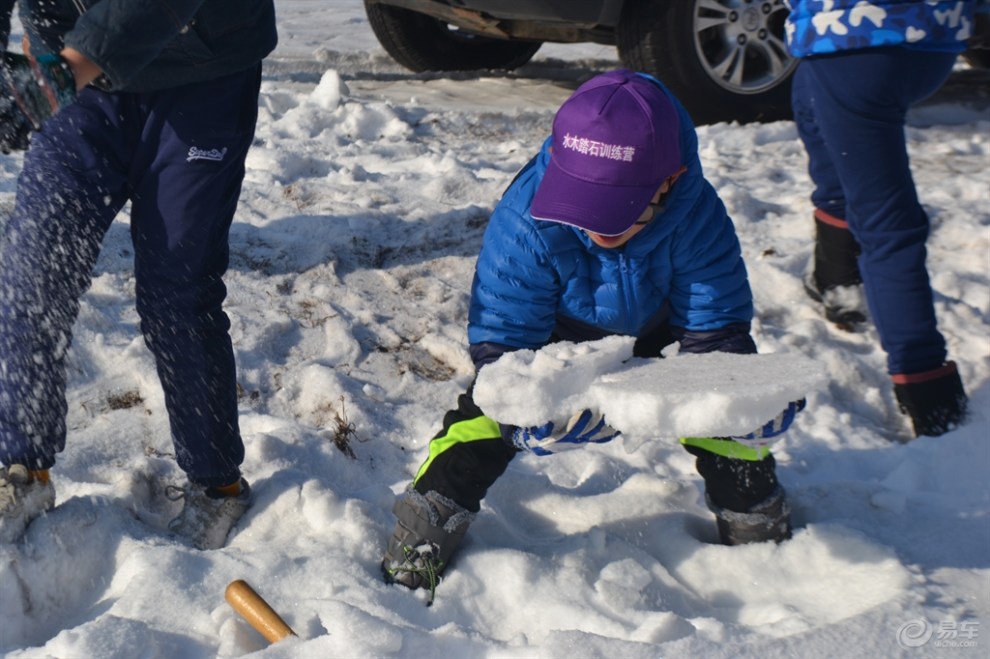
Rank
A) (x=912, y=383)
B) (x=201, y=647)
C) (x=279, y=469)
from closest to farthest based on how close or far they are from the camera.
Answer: (x=201, y=647) → (x=279, y=469) → (x=912, y=383)

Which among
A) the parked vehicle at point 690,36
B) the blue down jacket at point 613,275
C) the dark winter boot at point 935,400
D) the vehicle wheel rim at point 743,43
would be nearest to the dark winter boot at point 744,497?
the blue down jacket at point 613,275

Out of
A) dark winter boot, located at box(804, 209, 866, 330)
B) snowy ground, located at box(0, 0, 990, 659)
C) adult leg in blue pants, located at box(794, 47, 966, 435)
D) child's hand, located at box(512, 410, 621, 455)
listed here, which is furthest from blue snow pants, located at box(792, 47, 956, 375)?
child's hand, located at box(512, 410, 621, 455)

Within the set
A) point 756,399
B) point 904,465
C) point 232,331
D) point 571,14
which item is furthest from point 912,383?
point 571,14

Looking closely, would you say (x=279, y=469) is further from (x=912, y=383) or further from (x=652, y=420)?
(x=912, y=383)

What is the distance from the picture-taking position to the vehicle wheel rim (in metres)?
5.16

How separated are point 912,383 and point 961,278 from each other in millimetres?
985

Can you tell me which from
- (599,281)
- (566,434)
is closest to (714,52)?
(599,281)

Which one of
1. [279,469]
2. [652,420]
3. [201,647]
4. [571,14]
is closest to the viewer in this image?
[652,420]

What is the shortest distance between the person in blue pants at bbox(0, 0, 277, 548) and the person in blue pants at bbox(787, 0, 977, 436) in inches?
61.2

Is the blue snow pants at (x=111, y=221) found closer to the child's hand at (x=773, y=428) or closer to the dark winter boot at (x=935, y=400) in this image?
the child's hand at (x=773, y=428)

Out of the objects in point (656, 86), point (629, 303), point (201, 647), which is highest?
point (656, 86)

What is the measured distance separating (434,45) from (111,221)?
507cm

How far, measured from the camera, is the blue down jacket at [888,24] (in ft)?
9.52

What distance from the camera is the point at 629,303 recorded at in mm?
2375
